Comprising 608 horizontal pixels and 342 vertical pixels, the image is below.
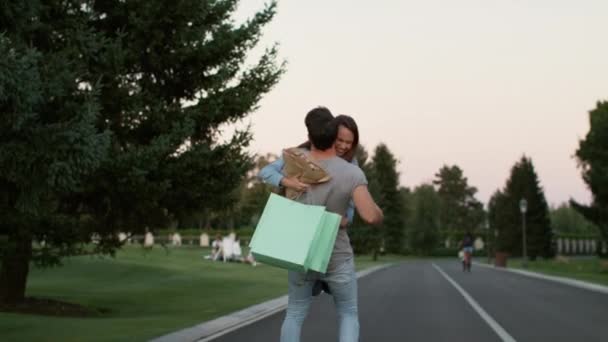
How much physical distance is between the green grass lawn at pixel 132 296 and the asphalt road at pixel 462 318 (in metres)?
1.45

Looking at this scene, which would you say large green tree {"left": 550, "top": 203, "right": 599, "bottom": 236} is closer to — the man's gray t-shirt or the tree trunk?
the tree trunk

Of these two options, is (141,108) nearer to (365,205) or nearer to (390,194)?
(365,205)

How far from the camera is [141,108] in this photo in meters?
13.9

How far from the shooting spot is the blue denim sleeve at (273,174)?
210 inches

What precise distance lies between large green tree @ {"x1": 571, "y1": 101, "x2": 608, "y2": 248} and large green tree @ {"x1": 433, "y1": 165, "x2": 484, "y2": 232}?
79428 mm

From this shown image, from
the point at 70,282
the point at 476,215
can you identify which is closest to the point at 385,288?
the point at 70,282

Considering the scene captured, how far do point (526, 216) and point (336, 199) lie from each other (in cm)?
8828

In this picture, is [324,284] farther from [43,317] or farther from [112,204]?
[112,204]

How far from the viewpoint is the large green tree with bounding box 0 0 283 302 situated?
13062 millimetres

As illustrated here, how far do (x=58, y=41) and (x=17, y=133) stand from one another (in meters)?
4.11

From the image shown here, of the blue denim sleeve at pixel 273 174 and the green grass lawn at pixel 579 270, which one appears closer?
the blue denim sleeve at pixel 273 174

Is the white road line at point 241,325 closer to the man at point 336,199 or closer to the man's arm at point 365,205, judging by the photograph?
the man at point 336,199

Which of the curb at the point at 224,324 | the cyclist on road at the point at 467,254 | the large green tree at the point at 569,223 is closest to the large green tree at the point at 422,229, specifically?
the cyclist on road at the point at 467,254

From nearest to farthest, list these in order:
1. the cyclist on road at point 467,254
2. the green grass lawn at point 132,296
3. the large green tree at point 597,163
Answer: the green grass lawn at point 132,296, the cyclist on road at point 467,254, the large green tree at point 597,163
